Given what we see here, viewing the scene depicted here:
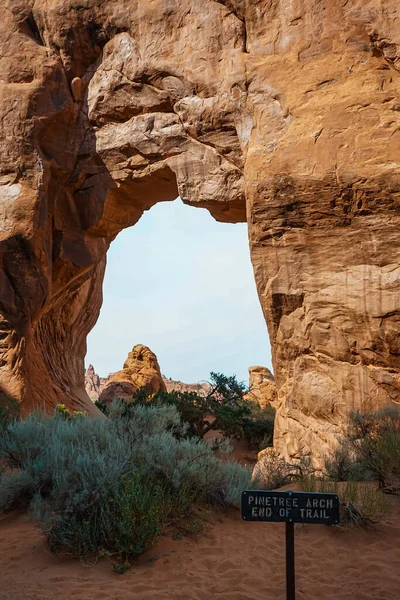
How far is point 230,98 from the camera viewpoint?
389 inches

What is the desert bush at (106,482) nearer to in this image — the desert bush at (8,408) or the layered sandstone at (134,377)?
the desert bush at (8,408)

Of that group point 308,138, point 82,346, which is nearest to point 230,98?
point 308,138

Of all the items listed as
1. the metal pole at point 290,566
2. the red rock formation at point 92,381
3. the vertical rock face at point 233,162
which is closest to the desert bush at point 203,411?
the vertical rock face at point 233,162

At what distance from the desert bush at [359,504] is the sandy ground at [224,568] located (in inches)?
5.0

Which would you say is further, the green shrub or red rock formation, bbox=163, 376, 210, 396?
red rock formation, bbox=163, 376, 210, 396

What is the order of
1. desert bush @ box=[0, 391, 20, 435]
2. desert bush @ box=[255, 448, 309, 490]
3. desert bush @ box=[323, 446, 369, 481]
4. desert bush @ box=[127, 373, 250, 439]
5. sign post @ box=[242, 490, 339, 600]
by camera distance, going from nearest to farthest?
1. sign post @ box=[242, 490, 339, 600]
2. desert bush @ box=[323, 446, 369, 481]
3. desert bush @ box=[255, 448, 309, 490]
4. desert bush @ box=[0, 391, 20, 435]
5. desert bush @ box=[127, 373, 250, 439]

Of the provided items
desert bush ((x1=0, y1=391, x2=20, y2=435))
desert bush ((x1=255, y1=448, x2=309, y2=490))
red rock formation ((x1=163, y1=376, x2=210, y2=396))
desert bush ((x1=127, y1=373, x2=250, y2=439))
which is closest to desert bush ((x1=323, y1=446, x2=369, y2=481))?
desert bush ((x1=255, y1=448, x2=309, y2=490))

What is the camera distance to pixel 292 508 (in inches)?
142

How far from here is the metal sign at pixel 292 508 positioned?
360 cm

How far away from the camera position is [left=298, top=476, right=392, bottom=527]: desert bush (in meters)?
5.62

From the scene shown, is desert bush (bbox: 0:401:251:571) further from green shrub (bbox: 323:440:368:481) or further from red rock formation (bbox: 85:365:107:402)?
red rock formation (bbox: 85:365:107:402)

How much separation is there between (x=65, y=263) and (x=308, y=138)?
7.21m

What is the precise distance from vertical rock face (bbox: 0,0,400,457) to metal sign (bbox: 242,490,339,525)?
4528 mm

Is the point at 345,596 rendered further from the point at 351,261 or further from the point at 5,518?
the point at 351,261
